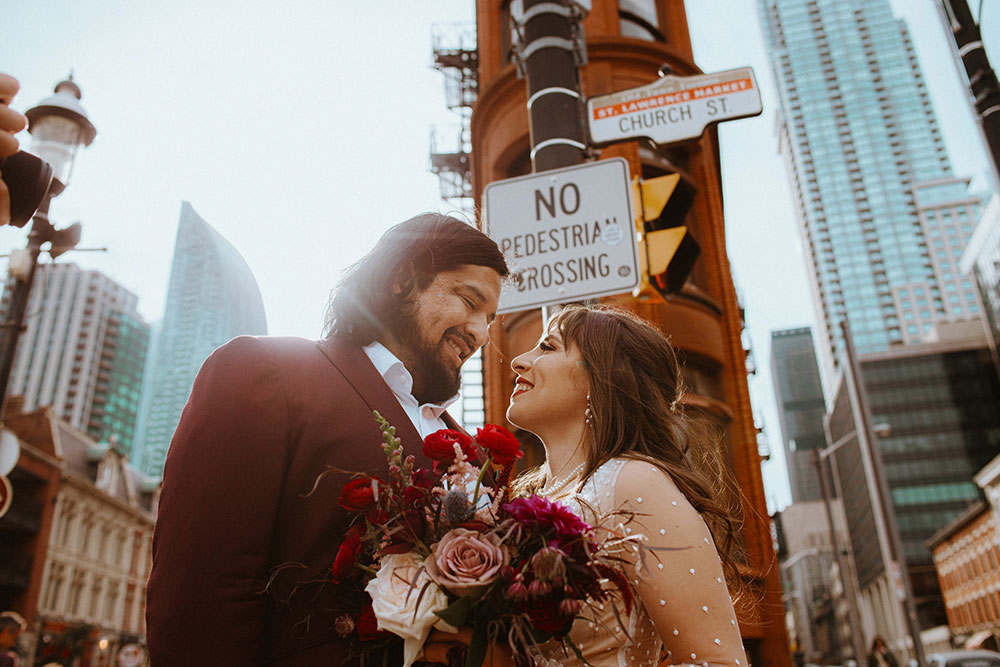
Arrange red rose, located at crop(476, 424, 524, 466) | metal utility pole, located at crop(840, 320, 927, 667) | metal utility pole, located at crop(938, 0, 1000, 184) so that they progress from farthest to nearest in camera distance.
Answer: metal utility pole, located at crop(840, 320, 927, 667), metal utility pole, located at crop(938, 0, 1000, 184), red rose, located at crop(476, 424, 524, 466)

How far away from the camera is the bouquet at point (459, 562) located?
5.40 ft

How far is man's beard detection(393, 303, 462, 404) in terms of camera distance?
98.6 inches

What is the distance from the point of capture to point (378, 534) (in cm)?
181

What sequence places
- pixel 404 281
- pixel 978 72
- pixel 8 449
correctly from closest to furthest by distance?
pixel 404 281 < pixel 978 72 < pixel 8 449

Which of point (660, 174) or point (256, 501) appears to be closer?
point (256, 501)

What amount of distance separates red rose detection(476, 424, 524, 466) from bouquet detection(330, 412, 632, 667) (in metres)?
0.11

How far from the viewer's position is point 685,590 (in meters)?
2.17

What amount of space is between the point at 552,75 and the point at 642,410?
2546mm

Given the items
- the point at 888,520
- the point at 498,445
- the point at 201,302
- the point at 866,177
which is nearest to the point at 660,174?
the point at 888,520

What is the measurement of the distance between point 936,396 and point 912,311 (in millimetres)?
67581

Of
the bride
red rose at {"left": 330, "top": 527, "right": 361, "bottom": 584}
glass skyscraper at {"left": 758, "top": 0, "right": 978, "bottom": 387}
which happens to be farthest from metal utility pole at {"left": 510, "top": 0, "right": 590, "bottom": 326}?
glass skyscraper at {"left": 758, "top": 0, "right": 978, "bottom": 387}

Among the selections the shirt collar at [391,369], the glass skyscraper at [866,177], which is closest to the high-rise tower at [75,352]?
the shirt collar at [391,369]

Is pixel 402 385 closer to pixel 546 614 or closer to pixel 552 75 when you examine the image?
pixel 546 614

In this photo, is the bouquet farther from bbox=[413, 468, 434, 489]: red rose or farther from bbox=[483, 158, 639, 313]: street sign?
bbox=[483, 158, 639, 313]: street sign
